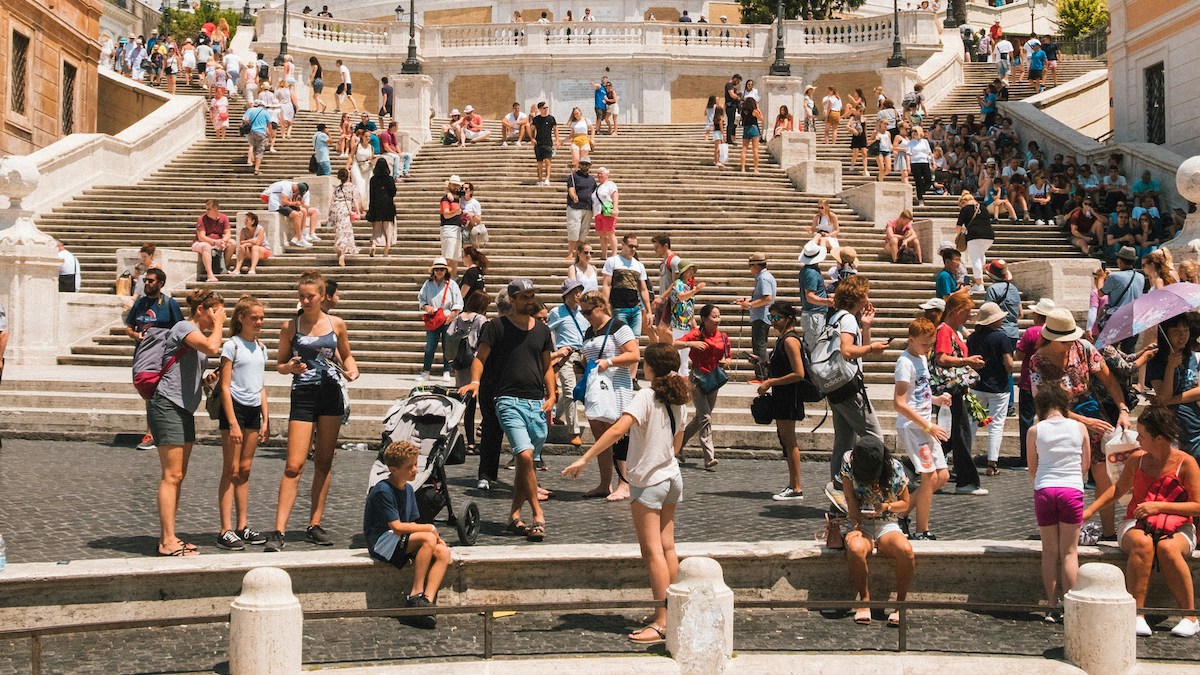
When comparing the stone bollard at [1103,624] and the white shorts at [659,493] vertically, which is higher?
the white shorts at [659,493]

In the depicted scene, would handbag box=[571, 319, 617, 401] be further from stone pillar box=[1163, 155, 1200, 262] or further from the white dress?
the white dress

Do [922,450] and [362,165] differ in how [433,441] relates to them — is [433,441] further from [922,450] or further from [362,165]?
[362,165]

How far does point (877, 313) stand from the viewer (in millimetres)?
16812

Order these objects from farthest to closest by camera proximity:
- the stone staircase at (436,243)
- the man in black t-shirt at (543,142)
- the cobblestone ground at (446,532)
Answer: the man in black t-shirt at (543,142) < the stone staircase at (436,243) < the cobblestone ground at (446,532)

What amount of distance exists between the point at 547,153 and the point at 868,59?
19158mm

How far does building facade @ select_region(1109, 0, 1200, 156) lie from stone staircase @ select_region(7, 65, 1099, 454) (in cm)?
426

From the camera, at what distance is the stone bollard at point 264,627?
19.6 feet

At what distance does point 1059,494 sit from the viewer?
23.8 feet

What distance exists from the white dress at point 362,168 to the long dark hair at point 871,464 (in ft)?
53.1

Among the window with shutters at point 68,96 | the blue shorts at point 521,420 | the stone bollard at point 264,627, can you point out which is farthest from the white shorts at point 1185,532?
the window with shutters at point 68,96

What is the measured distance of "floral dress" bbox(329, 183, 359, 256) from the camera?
18.9 metres

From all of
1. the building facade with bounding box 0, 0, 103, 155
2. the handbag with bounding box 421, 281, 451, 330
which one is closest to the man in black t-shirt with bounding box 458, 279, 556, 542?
the handbag with bounding box 421, 281, 451, 330

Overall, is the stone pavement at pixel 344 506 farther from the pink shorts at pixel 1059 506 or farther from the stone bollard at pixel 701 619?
the stone bollard at pixel 701 619

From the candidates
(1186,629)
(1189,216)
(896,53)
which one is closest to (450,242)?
(1189,216)
